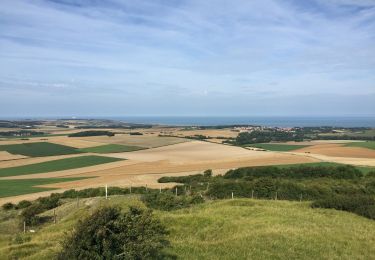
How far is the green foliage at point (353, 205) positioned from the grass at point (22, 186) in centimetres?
3511

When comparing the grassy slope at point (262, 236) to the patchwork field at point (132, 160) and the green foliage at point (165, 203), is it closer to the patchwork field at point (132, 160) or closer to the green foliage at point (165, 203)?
the green foliage at point (165, 203)

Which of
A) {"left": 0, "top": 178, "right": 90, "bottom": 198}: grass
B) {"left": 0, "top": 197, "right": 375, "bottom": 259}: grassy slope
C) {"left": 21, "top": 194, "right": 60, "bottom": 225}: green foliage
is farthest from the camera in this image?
{"left": 0, "top": 178, "right": 90, "bottom": 198}: grass

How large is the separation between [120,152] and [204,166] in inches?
1140

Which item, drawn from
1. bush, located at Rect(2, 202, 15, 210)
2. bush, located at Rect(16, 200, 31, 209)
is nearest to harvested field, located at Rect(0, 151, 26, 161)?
bush, located at Rect(2, 202, 15, 210)

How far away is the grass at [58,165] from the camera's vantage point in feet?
222

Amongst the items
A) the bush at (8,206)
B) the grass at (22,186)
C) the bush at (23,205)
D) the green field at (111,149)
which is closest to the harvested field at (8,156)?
the green field at (111,149)

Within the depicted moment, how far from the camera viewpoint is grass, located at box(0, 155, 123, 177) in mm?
67688

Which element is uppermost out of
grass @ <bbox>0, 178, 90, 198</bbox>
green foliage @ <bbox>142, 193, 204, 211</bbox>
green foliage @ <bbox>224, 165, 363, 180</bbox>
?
green foliage @ <bbox>142, 193, 204, 211</bbox>

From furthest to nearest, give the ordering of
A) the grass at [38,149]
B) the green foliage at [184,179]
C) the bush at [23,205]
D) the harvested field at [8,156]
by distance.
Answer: the grass at [38,149] < the harvested field at [8,156] < the green foliage at [184,179] < the bush at [23,205]

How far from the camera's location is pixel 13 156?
85.0 metres

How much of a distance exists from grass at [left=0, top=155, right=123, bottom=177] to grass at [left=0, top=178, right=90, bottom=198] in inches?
322

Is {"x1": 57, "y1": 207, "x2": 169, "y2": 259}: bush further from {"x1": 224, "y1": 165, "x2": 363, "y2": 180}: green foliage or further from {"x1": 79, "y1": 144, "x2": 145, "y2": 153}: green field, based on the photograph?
{"x1": 79, "y1": 144, "x2": 145, "y2": 153}: green field

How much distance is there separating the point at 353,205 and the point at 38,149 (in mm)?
85149

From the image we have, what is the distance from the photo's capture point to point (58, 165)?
246 feet
